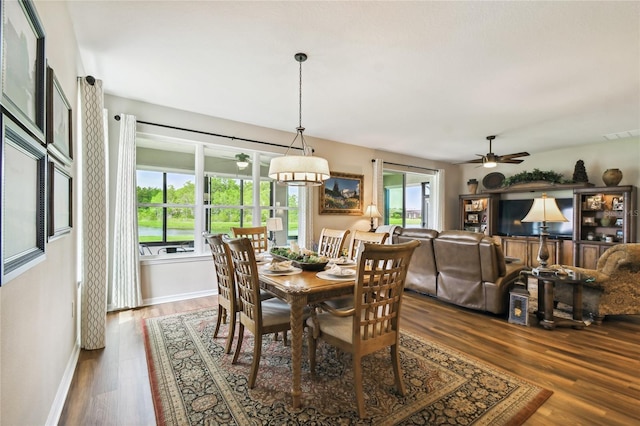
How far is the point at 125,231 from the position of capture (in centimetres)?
364

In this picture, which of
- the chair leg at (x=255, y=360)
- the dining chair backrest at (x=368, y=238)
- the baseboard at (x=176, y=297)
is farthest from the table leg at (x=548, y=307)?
the baseboard at (x=176, y=297)

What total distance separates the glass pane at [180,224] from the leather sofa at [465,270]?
3.23 meters

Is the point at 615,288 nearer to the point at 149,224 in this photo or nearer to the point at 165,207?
the point at 165,207

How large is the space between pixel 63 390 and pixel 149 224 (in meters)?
2.47

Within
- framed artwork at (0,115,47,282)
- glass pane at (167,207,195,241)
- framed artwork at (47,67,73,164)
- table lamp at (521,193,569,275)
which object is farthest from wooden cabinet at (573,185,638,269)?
framed artwork at (47,67,73,164)

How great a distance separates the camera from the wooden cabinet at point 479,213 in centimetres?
Result: 704

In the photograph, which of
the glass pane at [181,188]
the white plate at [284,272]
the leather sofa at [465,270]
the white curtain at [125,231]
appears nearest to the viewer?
the white plate at [284,272]

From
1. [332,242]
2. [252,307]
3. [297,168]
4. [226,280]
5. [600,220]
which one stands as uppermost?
[297,168]

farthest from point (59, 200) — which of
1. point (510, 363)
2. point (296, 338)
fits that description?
point (510, 363)

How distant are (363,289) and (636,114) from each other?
16.7 feet

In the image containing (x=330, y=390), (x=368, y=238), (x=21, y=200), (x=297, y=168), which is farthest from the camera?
(x=368, y=238)

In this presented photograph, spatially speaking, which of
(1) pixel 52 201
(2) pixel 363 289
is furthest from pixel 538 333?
(1) pixel 52 201

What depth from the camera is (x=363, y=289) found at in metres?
1.75

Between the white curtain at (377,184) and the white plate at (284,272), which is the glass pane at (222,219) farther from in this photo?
the white curtain at (377,184)
